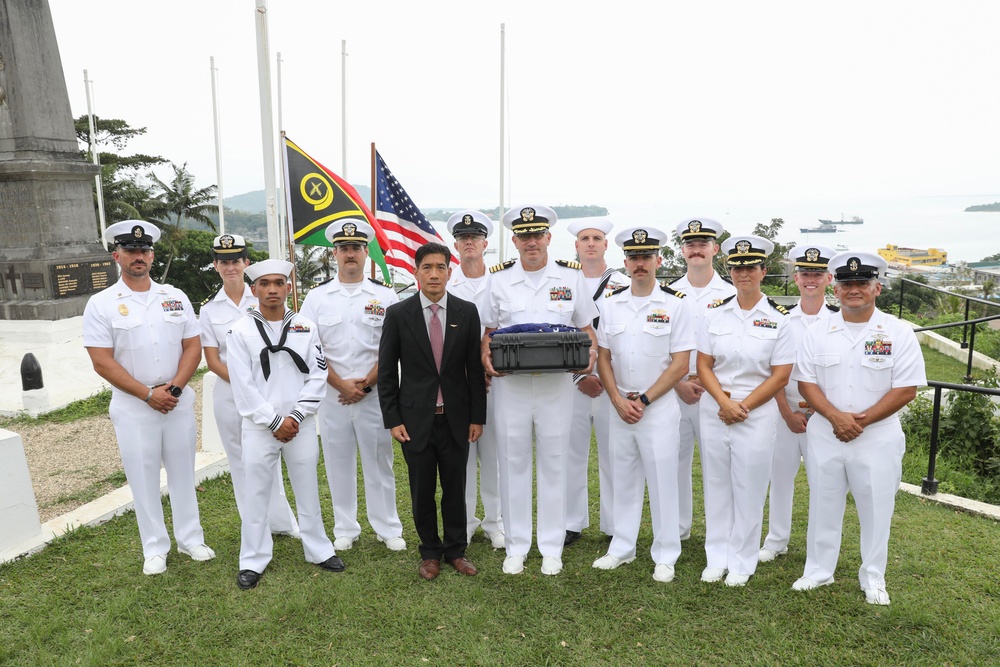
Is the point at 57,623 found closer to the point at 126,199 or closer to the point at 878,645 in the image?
the point at 878,645

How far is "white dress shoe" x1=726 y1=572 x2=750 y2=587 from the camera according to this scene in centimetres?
408

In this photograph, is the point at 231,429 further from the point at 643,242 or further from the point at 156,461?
the point at 643,242

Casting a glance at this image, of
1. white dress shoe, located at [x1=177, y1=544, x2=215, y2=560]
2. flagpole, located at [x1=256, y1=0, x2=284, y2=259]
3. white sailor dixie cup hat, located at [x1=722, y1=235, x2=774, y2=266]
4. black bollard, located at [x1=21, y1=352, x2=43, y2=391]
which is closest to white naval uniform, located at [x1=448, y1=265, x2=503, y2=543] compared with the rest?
white sailor dixie cup hat, located at [x1=722, y1=235, x2=774, y2=266]

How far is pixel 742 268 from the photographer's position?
4.12 meters

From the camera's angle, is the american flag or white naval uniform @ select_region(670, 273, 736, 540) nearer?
white naval uniform @ select_region(670, 273, 736, 540)

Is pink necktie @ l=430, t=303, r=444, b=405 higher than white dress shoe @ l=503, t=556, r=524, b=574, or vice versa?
pink necktie @ l=430, t=303, r=444, b=405

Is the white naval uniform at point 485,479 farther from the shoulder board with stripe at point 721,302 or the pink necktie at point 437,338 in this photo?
the shoulder board with stripe at point 721,302

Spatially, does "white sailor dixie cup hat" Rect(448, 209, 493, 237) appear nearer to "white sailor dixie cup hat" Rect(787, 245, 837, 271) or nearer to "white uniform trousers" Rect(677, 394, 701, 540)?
"white uniform trousers" Rect(677, 394, 701, 540)

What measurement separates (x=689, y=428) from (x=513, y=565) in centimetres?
154

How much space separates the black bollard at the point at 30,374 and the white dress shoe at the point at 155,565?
18.3 ft

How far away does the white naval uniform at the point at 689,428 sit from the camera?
4.64m

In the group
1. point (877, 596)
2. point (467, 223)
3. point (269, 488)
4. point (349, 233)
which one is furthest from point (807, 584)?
point (349, 233)

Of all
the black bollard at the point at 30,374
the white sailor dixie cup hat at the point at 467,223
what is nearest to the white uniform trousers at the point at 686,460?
the white sailor dixie cup hat at the point at 467,223

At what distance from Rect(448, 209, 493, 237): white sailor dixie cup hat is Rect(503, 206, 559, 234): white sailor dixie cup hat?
2.01 feet
